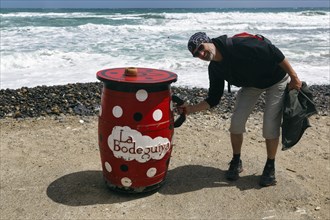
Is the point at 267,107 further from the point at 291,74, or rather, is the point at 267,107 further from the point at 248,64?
the point at 248,64

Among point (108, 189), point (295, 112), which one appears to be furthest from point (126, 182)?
point (295, 112)

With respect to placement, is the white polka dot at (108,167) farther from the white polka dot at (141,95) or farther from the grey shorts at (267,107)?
the grey shorts at (267,107)

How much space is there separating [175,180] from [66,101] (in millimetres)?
3263

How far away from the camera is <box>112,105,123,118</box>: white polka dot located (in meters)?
3.44

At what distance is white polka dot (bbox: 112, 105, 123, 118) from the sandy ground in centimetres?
87

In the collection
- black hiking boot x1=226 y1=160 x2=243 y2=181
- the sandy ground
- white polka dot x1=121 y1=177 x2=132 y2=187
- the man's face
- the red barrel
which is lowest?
the sandy ground

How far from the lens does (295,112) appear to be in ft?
12.5

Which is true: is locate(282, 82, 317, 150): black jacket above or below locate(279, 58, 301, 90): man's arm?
below

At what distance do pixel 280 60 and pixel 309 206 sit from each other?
141 cm

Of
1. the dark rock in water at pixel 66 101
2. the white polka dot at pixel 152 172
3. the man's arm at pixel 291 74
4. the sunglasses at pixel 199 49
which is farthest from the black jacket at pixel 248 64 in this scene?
the dark rock in water at pixel 66 101

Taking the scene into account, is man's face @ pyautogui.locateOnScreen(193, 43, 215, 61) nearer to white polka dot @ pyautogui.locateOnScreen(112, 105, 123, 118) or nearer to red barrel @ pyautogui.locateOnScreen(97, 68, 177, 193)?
red barrel @ pyautogui.locateOnScreen(97, 68, 177, 193)

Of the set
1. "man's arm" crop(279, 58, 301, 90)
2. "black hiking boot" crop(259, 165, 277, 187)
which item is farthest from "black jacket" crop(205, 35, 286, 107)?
"black hiking boot" crop(259, 165, 277, 187)

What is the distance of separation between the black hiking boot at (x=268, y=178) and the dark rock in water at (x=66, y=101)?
2.58 meters

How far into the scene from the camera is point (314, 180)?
169 inches
